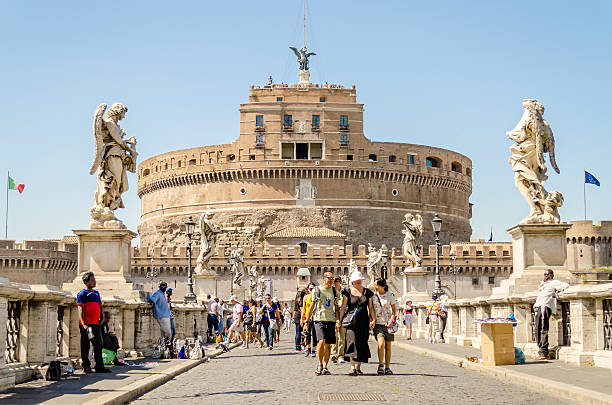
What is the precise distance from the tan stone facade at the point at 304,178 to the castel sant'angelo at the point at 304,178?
0.09 meters

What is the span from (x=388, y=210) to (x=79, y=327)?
7519 cm

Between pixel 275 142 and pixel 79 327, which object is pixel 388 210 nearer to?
pixel 275 142

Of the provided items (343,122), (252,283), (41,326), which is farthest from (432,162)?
(41,326)

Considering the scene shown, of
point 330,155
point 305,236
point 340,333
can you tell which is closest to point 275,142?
point 330,155

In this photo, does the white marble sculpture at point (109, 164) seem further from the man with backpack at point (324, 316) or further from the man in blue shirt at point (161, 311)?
the man with backpack at point (324, 316)

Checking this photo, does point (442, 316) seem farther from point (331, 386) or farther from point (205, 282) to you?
point (205, 282)

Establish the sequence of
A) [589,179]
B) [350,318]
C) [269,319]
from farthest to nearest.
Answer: [589,179], [269,319], [350,318]

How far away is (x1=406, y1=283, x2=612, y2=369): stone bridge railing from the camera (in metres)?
10.1

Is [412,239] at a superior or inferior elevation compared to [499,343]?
superior

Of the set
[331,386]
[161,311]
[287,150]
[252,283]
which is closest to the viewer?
[331,386]

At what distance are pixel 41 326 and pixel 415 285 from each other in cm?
1892

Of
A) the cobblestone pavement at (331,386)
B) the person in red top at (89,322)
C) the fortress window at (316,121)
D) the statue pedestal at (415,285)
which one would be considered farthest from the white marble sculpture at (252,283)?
the person in red top at (89,322)

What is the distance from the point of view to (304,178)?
272ft

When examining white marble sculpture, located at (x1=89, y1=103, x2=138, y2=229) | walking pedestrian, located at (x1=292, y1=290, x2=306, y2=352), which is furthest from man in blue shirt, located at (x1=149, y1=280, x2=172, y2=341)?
walking pedestrian, located at (x1=292, y1=290, x2=306, y2=352)
